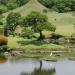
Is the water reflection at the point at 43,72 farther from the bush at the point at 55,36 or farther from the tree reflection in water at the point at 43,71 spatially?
the bush at the point at 55,36

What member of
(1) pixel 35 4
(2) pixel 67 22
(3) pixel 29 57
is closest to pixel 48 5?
(1) pixel 35 4

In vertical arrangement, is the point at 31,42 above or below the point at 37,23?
below

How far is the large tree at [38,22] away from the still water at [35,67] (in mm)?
21646

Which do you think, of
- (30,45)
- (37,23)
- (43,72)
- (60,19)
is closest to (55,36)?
(37,23)

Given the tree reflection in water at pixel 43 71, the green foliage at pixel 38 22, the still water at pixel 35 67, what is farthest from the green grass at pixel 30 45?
the tree reflection in water at pixel 43 71

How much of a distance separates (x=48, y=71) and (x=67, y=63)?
24.3ft

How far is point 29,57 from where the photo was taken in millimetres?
75375

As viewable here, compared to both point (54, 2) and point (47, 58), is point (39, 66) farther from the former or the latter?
point (54, 2)

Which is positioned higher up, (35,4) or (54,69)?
(35,4)

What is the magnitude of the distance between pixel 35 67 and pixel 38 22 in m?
29.2

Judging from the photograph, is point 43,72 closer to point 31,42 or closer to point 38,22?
point 31,42

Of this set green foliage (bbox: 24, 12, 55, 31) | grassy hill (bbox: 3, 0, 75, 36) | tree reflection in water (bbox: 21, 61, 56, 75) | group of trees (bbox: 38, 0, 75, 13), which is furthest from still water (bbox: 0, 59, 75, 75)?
group of trees (bbox: 38, 0, 75, 13)

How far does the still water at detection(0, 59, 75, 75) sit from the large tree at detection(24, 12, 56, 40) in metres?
21.6

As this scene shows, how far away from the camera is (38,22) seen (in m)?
93.4
